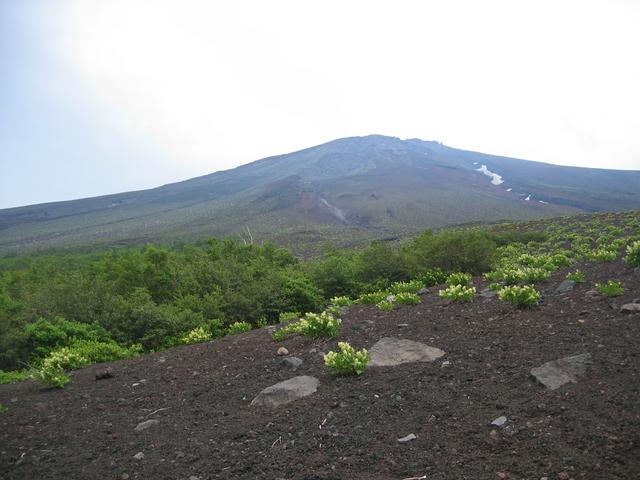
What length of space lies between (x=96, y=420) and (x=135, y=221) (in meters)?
97.6

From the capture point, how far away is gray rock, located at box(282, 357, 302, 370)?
5.76m

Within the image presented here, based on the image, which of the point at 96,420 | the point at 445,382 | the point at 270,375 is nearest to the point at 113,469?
the point at 96,420

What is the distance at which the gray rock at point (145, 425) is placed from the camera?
4613 mm

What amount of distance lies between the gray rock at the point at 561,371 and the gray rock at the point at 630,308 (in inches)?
61.8

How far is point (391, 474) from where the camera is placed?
10.5ft

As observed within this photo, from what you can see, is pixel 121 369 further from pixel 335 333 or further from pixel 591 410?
pixel 591 410

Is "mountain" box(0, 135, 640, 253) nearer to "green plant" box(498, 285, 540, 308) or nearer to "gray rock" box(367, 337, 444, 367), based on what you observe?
"green plant" box(498, 285, 540, 308)

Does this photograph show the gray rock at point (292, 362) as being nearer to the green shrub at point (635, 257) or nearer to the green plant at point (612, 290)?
the green plant at point (612, 290)

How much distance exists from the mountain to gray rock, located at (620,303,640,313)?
4745cm

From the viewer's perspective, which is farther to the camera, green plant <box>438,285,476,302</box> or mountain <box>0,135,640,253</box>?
mountain <box>0,135,640,253</box>

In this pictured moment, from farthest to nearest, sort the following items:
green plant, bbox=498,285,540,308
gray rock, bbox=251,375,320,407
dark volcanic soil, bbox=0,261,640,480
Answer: green plant, bbox=498,285,540,308 → gray rock, bbox=251,375,320,407 → dark volcanic soil, bbox=0,261,640,480

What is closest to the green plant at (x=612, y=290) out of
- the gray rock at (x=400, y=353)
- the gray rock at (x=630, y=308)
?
the gray rock at (x=630, y=308)

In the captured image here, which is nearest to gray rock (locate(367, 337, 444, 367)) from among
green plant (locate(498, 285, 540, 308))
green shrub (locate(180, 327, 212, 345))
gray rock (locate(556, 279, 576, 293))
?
green plant (locate(498, 285, 540, 308))

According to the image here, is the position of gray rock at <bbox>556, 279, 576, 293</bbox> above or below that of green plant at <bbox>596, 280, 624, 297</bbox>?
below
